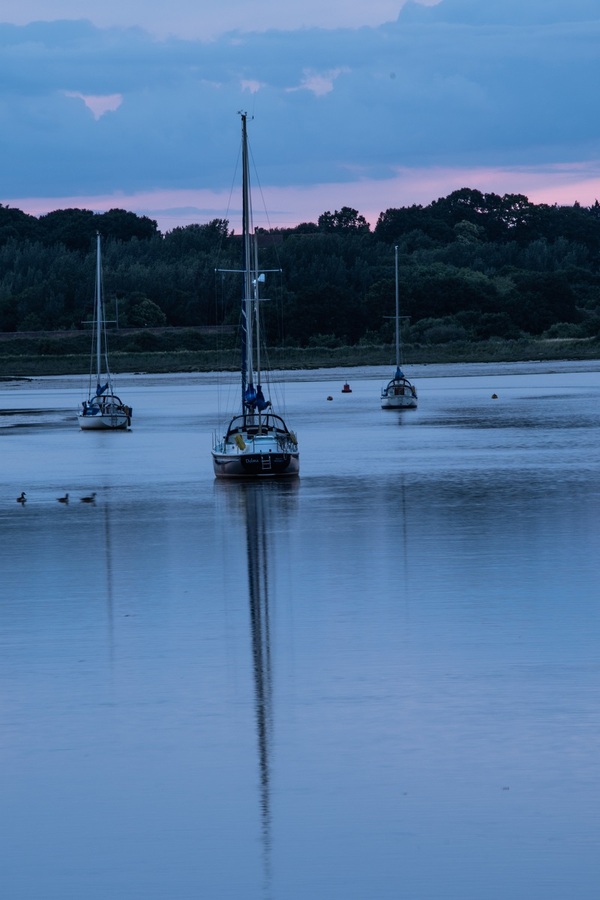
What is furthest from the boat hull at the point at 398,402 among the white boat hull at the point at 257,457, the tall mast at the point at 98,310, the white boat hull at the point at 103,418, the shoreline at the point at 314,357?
the shoreline at the point at 314,357

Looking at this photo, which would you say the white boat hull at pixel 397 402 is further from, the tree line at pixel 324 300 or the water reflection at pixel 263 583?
the tree line at pixel 324 300

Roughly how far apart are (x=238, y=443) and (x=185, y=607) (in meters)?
20.4

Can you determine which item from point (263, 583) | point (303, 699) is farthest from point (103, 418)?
point (303, 699)

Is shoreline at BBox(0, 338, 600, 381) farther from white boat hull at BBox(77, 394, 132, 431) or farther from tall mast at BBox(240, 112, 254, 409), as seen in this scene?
tall mast at BBox(240, 112, 254, 409)

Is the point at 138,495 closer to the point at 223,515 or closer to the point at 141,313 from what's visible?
the point at 223,515

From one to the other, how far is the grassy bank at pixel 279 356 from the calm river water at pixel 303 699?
124676 mm

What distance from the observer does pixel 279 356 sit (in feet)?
534

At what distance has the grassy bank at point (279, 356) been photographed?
159m

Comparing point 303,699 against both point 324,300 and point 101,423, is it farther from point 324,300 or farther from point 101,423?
point 324,300

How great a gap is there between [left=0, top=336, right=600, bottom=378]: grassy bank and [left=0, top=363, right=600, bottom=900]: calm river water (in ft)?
409

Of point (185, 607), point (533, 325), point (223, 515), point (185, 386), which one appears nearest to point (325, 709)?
point (185, 607)

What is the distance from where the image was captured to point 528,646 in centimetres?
1675

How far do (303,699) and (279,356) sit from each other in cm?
14873

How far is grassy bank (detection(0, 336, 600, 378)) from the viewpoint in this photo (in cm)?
15862
